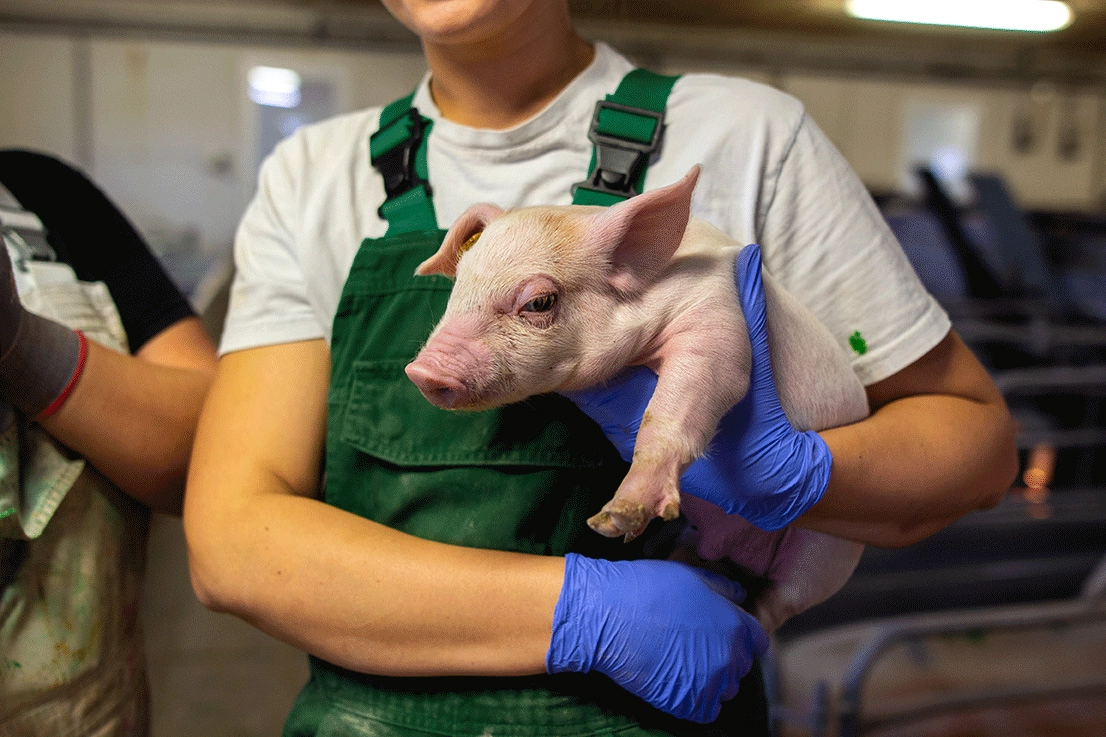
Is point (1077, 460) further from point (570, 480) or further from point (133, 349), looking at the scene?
point (133, 349)

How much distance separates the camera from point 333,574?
3.11ft

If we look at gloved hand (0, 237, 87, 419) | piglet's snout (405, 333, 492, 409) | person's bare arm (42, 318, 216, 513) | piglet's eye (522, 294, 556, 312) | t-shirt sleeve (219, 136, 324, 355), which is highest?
piglet's eye (522, 294, 556, 312)

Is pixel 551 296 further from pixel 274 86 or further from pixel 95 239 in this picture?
pixel 274 86

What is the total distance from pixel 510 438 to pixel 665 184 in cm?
37

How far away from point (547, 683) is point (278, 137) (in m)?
2.63

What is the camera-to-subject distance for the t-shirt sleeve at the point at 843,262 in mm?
1021

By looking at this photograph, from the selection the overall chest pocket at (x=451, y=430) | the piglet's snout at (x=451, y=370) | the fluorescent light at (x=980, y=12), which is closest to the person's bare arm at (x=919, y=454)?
the overall chest pocket at (x=451, y=430)

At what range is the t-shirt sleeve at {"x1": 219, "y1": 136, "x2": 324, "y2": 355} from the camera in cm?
109

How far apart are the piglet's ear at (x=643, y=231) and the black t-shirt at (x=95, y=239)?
797 mm

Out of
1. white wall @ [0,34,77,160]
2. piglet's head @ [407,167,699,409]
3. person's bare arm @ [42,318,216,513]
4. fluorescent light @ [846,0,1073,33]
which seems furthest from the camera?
fluorescent light @ [846,0,1073,33]

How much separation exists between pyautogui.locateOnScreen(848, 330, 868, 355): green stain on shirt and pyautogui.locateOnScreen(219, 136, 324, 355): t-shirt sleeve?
2.19ft

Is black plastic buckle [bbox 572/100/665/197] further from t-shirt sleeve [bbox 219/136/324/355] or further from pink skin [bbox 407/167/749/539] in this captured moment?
t-shirt sleeve [bbox 219/136/324/355]

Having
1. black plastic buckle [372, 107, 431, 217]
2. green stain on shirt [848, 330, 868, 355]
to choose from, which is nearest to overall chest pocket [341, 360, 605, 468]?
black plastic buckle [372, 107, 431, 217]

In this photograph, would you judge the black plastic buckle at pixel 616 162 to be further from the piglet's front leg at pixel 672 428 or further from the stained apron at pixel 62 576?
the stained apron at pixel 62 576
